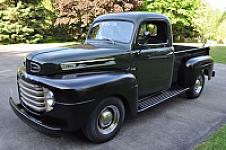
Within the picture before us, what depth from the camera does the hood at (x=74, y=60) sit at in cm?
399

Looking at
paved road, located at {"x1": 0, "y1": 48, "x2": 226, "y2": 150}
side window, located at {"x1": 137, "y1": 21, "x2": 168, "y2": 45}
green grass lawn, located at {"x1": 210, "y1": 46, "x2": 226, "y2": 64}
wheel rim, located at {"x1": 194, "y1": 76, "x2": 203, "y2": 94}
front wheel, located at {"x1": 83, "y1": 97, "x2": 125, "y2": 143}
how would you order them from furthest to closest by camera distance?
green grass lawn, located at {"x1": 210, "y1": 46, "x2": 226, "y2": 64} < wheel rim, located at {"x1": 194, "y1": 76, "x2": 203, "y2": 94} < side window, located at {"x1": 137, "y1": 21, "x2": 168, "y2": 45} < paved road, located at {"x1": 0, "y1": 48, "x2": 226, "y2": 150} < front wheel, located at {"x1": 83, "y1": 97, "x2": 125, "y2": 143}

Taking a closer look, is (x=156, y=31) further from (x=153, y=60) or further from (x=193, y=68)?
(x=193, y=68)

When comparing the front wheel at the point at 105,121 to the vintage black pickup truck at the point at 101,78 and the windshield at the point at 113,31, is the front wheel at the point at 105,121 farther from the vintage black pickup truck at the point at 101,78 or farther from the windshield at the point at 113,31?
the windshield at the point at 113,31

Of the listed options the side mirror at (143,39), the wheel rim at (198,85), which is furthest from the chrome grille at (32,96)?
the wheel rim at (198,85)

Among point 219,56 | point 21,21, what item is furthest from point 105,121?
point 21,21

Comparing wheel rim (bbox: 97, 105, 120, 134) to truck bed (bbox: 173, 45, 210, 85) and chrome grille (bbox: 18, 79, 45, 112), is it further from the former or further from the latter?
truck bed (bbox: 173, 45, 210, 85)

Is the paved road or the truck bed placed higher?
the truck bed

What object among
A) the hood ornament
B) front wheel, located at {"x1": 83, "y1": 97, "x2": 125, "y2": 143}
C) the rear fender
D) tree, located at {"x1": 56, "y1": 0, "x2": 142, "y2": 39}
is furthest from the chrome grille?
tree, located at {"x1": 56, "y1": 0, "x2": 142, "y2": 39}

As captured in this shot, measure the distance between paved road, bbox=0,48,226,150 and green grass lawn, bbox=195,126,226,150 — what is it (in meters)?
0.17

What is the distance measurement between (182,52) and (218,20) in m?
21.6

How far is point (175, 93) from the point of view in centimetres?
610

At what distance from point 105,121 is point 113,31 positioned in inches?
70.0

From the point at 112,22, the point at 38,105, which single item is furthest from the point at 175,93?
the point at 38,105

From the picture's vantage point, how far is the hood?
3988mm
